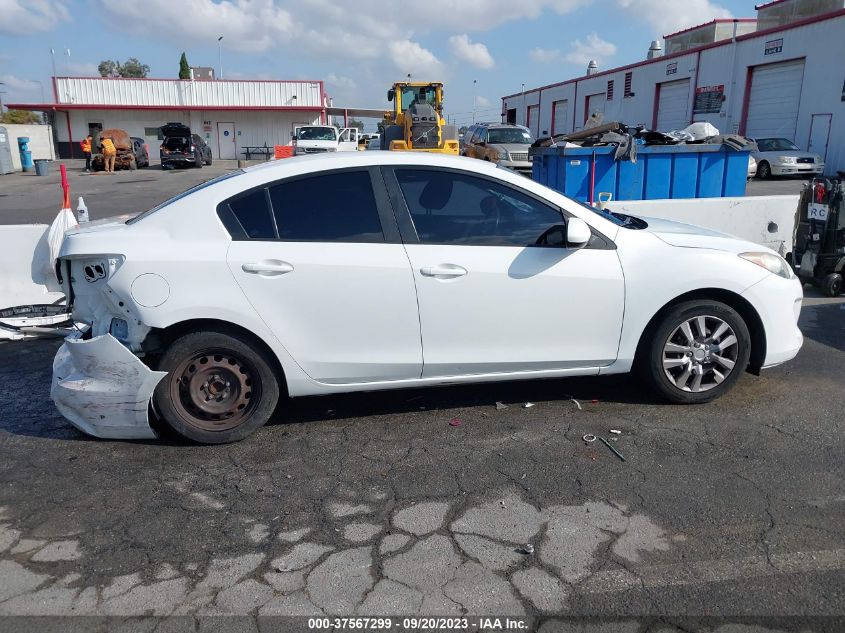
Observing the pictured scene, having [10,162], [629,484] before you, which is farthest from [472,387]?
[10,162]

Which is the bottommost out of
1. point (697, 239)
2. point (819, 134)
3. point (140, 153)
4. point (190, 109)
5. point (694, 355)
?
A: point (694, 355)

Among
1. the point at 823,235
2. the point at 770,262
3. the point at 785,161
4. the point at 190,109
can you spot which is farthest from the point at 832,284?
the point at 190,109

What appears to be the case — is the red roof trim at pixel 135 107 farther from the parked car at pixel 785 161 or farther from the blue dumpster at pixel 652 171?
the blue dumpster at pixel 652 171

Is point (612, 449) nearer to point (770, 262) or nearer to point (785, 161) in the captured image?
point (770, 262)

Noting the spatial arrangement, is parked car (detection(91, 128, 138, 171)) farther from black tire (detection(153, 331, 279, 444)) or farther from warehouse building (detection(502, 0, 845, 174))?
black tire (detection(153, 331, 279, 444))

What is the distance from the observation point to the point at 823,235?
7562 millimetres

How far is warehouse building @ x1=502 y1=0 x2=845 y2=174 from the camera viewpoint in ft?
87.3

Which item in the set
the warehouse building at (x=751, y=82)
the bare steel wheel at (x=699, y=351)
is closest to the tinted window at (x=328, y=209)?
the bare steel wheel at (x=699, y=351)

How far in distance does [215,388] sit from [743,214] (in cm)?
709

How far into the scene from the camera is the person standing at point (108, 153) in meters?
33.4

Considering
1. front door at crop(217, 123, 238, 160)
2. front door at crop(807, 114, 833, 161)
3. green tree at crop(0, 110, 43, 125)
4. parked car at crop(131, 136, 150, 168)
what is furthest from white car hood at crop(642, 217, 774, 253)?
green tree at crop(0, 110, 43, 125)

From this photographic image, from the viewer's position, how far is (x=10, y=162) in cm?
3353

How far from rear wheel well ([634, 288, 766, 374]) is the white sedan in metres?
0.02

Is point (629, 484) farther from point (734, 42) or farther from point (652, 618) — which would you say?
point (734, 42)
